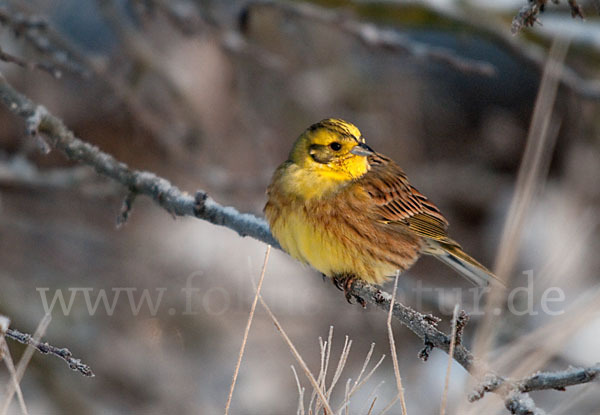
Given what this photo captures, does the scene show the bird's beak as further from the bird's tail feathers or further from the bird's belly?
the bird's tail feathers

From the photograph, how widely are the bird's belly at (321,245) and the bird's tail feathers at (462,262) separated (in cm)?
69

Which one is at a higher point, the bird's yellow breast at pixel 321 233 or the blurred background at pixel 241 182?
the blurred background at pixel 241 182

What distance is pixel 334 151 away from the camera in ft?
10.7

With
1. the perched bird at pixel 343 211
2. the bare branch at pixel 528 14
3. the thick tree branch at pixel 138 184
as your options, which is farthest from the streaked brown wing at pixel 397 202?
the bare branch at pixel 528 14

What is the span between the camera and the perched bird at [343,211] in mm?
3059

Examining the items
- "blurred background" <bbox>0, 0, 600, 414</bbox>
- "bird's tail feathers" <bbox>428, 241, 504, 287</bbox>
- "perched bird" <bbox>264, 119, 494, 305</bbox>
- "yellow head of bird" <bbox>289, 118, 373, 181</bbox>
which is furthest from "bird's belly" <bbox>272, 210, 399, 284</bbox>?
"blurred background" <bbox>0, 0, 600, 414</bbox>

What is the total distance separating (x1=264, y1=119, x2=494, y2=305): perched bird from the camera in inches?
120

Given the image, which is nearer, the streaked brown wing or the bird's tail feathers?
the streaked brown wing

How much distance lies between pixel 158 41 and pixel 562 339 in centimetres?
554

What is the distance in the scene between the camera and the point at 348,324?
673 cm

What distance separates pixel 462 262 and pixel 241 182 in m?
2.33

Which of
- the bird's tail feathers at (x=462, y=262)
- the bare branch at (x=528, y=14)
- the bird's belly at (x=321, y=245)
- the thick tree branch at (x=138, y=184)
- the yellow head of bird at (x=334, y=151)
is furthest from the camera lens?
the bird's tail feathers at (x=462, y=262)

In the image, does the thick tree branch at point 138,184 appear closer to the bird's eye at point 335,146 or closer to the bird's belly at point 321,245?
the bird's belly at point 321,245

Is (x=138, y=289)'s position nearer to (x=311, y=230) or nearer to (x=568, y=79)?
(x=311, y=230)
